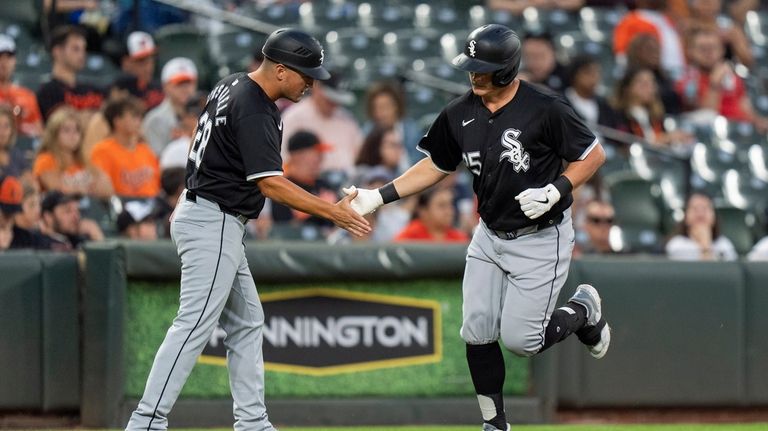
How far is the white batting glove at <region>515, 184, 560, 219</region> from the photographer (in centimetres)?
543

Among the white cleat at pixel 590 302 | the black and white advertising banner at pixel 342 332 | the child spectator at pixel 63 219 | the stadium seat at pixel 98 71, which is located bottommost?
the black and white advertising banner at pixel 342 332

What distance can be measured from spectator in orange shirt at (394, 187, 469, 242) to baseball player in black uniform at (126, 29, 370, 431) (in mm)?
Result: 2403

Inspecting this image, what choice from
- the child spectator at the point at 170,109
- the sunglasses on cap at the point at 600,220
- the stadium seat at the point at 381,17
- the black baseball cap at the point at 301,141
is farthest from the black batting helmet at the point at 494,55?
the stadium seat at the point at 381,17

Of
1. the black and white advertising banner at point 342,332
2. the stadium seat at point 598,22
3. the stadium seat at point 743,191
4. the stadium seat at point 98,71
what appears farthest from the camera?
the stadium seat at point 598,22

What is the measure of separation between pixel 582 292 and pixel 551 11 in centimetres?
678

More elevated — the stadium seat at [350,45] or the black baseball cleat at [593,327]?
the stadium seat at [350,45]

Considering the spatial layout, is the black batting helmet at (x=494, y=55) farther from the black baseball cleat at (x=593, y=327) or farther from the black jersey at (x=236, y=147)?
the black baseball cleat at (x=593, y=327)

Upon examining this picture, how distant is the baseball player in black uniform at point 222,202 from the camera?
541 centimetres

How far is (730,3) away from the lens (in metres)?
13.4

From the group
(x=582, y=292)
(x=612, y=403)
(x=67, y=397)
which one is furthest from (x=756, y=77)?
(x=67, y=397)

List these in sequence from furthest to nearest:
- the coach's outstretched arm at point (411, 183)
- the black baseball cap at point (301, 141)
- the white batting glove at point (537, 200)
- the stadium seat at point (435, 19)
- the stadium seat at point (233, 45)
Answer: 1. the stadium seat at point (435, 19)
2. the stadium seat at point (233, 45)
3. the black baseball cap at point (301, 141)
4. the coach's outstretched arm at point (411, 183)
5. the white batting glove at point (537, 200)

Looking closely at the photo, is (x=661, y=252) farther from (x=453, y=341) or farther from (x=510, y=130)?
(x=510, y=130)

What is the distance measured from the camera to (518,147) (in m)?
5.56

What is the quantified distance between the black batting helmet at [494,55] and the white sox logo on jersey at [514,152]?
22 centimetres
